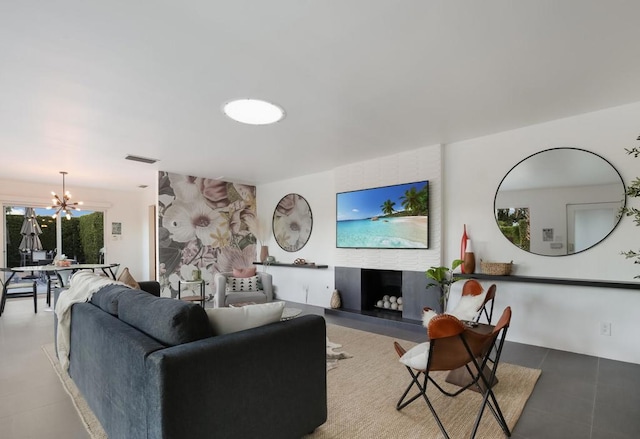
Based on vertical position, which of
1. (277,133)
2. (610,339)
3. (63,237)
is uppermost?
(277,133)

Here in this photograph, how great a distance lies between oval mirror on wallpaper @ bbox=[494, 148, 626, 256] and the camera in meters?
3.03

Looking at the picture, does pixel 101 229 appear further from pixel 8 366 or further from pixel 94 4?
pixel 94 4

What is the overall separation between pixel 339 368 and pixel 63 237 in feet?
23.9

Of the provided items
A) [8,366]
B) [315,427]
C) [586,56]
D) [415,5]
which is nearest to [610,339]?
[586,56]

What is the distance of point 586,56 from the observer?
7.05ft

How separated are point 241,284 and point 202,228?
1.60 meters

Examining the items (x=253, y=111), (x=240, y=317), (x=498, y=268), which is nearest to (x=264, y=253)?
(x=253, y=111)

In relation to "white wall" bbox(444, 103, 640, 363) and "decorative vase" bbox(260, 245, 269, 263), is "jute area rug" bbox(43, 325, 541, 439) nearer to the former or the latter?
"white wall" bbox(444, 103, 640, 363)

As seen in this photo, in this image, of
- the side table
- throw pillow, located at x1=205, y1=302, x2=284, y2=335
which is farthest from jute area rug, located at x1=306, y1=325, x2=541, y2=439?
→ the side table

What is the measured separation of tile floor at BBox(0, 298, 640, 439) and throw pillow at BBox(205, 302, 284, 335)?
1124mm

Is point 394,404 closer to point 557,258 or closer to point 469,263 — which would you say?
Result: point 469,263

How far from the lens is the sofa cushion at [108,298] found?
6.48 ft

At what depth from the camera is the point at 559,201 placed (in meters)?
3.27

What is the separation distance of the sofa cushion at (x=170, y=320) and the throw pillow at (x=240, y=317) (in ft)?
0.22
